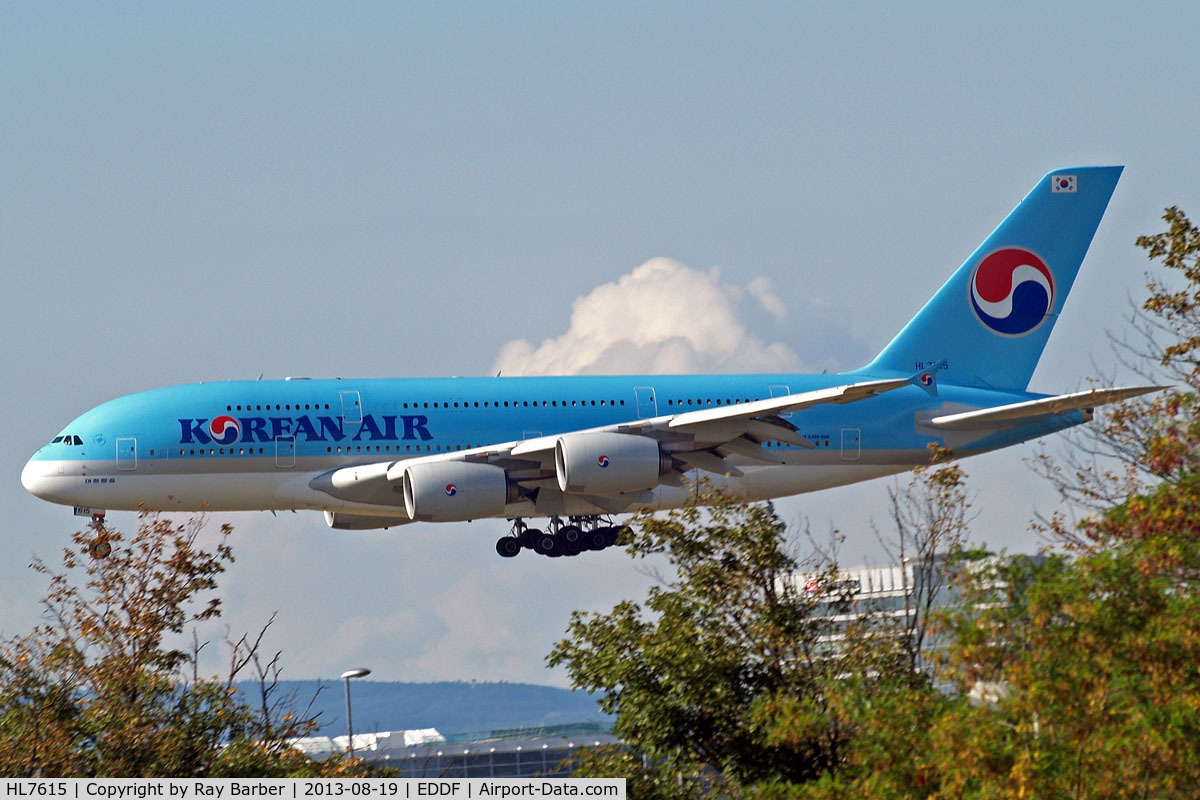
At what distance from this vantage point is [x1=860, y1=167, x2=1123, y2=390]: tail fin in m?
55.9

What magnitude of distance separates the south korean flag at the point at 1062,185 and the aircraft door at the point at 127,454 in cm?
3195

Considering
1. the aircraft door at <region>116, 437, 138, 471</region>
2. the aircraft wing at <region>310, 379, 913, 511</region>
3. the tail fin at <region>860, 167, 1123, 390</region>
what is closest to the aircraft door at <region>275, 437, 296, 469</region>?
the aircraft wing at <region>310, 379, 913, 511</region>

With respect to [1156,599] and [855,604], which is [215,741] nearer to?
[855,604]

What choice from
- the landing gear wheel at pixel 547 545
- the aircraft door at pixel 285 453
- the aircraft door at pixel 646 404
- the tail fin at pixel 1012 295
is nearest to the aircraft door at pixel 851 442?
the tail fin at pixel 1012 295

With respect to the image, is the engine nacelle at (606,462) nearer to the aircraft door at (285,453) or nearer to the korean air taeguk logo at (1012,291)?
the aircraft door at (285,453)

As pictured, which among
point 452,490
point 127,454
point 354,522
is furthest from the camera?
point 354,522

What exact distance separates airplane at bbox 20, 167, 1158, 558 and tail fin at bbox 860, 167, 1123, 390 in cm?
8

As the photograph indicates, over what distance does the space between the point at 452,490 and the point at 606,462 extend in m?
4.22

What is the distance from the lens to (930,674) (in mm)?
23969

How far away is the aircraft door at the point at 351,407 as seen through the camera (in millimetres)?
48125

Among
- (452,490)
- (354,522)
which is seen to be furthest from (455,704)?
(452,490)

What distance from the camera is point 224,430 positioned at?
4647cm

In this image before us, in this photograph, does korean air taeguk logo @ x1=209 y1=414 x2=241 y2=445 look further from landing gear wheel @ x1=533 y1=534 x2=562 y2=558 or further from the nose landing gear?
the nose landing gear
